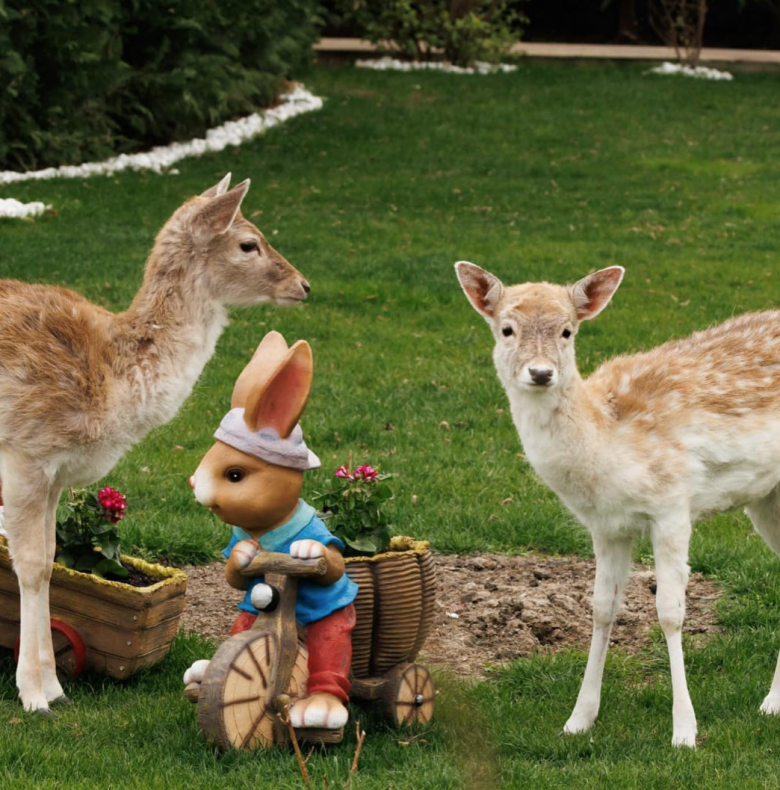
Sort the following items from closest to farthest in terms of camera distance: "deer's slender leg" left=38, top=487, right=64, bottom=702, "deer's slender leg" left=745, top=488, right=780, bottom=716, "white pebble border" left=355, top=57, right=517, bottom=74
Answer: "deer's slender leg" left=38, top=487, right=64, bottom=702, "deer's slender leg" left=745, top=488, right=780, bottom=716, "white pebble border" left=355, top=57, right=517, bottom=74

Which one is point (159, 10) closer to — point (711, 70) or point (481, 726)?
point (711, 70)

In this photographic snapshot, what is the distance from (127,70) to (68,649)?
42.9 ft

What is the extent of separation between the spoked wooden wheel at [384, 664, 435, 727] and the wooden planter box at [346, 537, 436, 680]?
0.10 metres

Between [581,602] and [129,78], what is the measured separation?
13.1 m

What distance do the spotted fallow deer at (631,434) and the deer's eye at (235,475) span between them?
102cm

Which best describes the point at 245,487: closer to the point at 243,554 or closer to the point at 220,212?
the point at 243,554

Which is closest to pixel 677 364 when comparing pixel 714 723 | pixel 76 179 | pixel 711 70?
pixel 714 723

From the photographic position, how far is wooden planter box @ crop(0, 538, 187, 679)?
522 cm

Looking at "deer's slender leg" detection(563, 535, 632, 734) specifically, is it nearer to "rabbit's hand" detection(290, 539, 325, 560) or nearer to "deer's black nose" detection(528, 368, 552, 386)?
"deer's black nose" detection(528, 368, 552, 386)

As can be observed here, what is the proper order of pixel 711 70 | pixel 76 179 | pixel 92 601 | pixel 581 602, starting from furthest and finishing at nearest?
pixel 711 70 < pixel 76 179 < pixel 581 602 < pixel 92 601

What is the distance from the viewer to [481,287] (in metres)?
5.03

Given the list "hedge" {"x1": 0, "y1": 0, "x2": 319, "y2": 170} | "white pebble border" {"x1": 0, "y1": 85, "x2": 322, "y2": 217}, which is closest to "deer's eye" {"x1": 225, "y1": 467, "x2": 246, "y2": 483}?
"white pebble border" {"x1": 0, "y1": 85, "x2": 322, "y2": 217}

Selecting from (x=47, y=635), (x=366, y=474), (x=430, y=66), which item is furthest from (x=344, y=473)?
(x=430, y=66)

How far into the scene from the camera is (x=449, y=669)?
5488 millimetres
